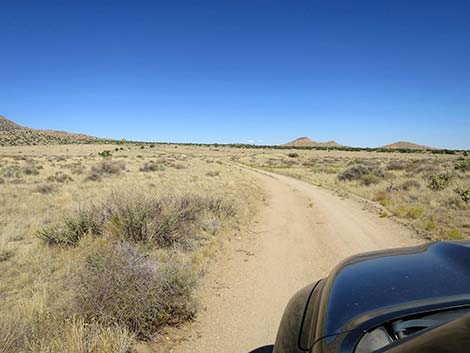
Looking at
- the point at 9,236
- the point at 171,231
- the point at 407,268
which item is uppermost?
the point at 407,268

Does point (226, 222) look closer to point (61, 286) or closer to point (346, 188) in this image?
point (61, 286)

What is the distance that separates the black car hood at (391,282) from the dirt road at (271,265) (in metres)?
1.97

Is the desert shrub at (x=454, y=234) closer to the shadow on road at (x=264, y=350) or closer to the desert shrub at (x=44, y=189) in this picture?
the shadow on road at (x=264, y=350)

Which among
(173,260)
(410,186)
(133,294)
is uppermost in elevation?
(410,186)

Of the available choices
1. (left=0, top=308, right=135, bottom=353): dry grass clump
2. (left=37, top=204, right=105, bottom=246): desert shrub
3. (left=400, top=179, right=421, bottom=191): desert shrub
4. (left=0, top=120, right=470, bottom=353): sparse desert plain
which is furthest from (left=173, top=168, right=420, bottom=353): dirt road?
(left=400, top=179, right=421, bottom=191): desert shrub

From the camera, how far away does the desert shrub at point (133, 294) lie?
3.80 meters

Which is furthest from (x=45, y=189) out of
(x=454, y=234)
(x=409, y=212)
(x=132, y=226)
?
(x=454, y=234)

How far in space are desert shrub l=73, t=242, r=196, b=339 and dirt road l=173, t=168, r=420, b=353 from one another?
415 mm

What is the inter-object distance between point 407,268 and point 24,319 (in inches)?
171

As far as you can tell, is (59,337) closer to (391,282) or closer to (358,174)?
(391,282)

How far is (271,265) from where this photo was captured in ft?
20.6

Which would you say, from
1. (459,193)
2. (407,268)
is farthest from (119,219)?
(459,193)

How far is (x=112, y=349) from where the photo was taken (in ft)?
10.7

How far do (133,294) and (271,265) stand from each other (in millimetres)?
3140
